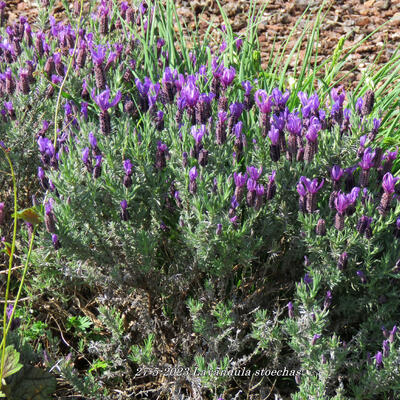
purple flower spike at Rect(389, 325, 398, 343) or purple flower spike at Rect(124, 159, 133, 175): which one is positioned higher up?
purple flower spike at Rect(124, 159, 133, 175)

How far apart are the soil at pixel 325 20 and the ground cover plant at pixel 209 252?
8.38 ft

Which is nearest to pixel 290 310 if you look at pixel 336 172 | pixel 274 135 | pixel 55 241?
pixel 336 172

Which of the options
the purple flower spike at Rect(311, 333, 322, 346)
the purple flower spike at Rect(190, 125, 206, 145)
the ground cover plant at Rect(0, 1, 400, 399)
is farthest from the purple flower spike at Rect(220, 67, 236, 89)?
the purple flower spike at Rect(311, 333, 322, 346)

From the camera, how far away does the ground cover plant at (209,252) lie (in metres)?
2.21

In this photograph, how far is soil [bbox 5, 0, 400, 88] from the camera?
5047 mm

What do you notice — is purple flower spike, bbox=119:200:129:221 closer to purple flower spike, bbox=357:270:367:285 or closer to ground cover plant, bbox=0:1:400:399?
ground cover plant, bbox=0:1:400:399

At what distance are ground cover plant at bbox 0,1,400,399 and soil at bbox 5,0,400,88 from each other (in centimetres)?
256

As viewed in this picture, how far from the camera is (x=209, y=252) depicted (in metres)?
2.26

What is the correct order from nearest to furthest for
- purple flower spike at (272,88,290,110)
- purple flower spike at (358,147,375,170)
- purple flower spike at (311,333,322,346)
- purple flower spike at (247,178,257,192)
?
purple flower spike at (311,333,322,346) → purple flower spike at (247,178,257,192) → purple flower spike at (358,147,375,170) → purple flower spike at (272,88,290,110)

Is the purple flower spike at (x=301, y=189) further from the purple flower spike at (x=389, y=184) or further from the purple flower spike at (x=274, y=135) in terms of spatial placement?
the purple flower spike at (x=389, y=184)

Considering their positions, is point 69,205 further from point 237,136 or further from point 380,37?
point 380,37

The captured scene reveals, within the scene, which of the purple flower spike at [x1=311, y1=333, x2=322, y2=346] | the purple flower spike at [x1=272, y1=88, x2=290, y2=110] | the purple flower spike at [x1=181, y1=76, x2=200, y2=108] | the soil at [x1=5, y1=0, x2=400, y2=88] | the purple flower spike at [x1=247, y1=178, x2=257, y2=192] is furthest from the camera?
the soil at [x1=5, y1=0, x2=400, y2=88]

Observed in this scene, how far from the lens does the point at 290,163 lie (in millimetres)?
2393

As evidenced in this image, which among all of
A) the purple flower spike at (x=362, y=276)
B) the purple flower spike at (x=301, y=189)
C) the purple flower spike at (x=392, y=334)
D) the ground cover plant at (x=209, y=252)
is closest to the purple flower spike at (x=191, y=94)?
the ground cover plant at (x=209, y=252)
